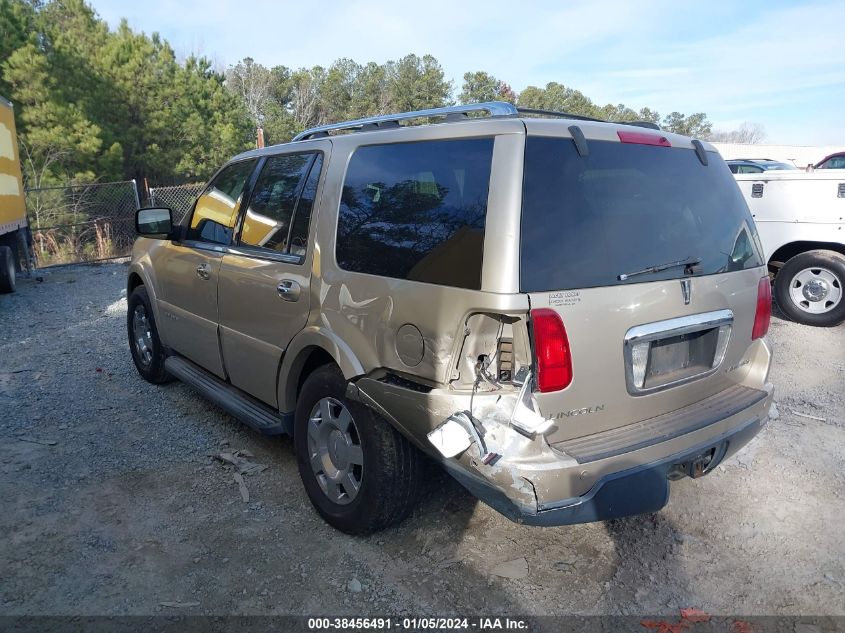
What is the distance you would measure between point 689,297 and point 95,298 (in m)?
9.89

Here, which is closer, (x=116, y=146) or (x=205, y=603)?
(x=205, y=603)

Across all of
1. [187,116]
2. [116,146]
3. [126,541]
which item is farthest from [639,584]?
[187,116]

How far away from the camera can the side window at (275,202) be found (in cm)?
355

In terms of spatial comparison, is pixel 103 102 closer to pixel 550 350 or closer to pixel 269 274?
pixel 269 274

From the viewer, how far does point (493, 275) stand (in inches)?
93.0

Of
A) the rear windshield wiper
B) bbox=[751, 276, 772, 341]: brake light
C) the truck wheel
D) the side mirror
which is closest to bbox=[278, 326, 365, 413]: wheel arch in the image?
the rear windshield wiper

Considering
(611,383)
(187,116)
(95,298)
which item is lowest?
(95,298)

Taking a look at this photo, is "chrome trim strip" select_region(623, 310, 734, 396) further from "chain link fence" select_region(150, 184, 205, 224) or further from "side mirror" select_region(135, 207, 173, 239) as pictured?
"chain link fence" select_region(150, 184, 205, 224)

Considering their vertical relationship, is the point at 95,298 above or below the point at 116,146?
below

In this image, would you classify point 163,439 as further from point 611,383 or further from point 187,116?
point 187,116

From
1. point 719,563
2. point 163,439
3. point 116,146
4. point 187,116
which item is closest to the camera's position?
point 719,563

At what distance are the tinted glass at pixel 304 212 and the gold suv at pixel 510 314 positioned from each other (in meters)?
0.01

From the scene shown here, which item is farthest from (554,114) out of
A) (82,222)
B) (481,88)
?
(481,88)

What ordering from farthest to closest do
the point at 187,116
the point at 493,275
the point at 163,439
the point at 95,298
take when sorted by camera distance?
the point at 187,116, the point at 95,298, the point at 163,439, the point at 493,275
